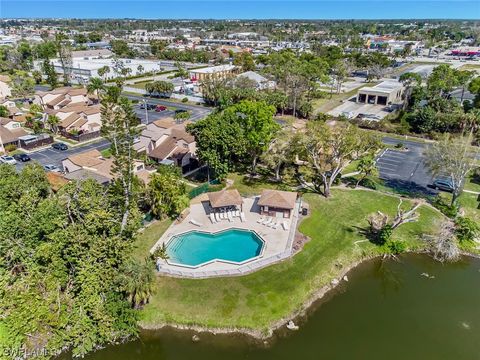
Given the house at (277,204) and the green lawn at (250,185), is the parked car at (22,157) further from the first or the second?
the house at (277,204)

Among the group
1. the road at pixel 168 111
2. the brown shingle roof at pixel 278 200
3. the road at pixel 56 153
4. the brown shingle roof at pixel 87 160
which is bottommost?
the road at pixel 56 153

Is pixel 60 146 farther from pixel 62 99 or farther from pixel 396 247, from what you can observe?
pixel 396 247

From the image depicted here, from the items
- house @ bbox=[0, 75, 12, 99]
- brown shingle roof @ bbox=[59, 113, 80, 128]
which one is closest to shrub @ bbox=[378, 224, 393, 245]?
brown shingle roof @ bbox=[59, 113, 80, 128]

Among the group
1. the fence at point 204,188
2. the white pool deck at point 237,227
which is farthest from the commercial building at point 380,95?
the fence at point 204,188

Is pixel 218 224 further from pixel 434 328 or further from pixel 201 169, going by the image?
pixel 434 328

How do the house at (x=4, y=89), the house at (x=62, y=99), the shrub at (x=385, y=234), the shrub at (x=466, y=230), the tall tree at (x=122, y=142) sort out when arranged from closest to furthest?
the tall tree at (x=122, y=142) → the shrub at (x=385, y=234) → the shrub at (x=466, y=230) → the house at (x=62, y=99) → the house at (x=4, y=89)

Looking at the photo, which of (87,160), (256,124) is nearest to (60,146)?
(87,160)

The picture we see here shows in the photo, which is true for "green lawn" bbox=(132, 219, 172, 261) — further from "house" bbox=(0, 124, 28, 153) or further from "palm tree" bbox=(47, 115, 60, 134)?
"palm tree" bbox=(47, 115, 60, 134)
